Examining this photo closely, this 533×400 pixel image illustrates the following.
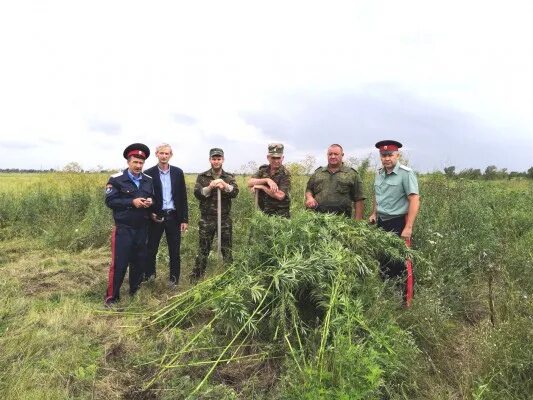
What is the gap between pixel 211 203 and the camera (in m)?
5.87

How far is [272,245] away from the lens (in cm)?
412

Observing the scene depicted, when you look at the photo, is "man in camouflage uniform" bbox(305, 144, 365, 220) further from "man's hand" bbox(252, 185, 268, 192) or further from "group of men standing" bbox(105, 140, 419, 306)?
"man's hand" bbox(252, 185, 268, 192)

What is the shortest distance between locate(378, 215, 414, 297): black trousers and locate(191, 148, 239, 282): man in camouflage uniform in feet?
6.61

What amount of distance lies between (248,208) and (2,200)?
6.85m

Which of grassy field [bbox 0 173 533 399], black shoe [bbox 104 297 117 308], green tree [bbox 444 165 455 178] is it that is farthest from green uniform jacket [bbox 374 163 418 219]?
green tree [bbox 444 165 455 178]

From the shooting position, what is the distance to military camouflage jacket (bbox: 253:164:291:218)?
577 centimetres

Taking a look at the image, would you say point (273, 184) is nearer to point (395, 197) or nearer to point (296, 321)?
point (395, 197)

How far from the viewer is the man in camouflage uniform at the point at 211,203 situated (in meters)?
5.75

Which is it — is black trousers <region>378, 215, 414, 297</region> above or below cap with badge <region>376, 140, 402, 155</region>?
below

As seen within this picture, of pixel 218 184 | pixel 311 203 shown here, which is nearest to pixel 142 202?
pixel 218 184

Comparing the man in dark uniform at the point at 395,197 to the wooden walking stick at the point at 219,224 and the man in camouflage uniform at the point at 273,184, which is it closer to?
the man in camouflage uniform at the point at 273,184

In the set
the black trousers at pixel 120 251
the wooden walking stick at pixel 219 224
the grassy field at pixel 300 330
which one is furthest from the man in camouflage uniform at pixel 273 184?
the black trousers at pixel 120 251

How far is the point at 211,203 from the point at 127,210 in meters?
1.14

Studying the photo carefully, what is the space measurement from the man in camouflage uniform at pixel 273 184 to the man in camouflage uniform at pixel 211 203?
13.5 inches
